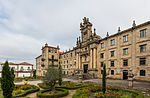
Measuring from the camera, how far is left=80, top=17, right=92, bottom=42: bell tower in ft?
110

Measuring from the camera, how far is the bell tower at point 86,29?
1325 inches

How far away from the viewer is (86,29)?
35094 millimetres

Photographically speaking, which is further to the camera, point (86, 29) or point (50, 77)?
point (86, 29)

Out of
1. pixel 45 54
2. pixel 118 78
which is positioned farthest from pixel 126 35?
pixel 45 54

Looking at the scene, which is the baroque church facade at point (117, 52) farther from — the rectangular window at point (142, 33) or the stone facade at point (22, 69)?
the stone facade at point (22, 69)

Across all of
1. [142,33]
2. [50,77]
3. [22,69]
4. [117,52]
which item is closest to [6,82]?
[50,77]

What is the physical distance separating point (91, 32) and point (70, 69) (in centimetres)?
2148

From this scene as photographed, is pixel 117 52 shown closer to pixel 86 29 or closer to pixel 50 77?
pixel 86 29

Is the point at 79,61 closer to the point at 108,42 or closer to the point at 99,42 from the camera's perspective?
the point at 99,42

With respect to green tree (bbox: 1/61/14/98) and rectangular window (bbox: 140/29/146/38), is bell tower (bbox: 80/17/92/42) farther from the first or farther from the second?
green tree (bbox: 1/61/14/98)

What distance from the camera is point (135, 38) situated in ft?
68.9

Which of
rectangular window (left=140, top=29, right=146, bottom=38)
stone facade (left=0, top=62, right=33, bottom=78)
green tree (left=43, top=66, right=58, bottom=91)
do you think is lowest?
stone facade (left=0, top=62, right=33, bottom=78)

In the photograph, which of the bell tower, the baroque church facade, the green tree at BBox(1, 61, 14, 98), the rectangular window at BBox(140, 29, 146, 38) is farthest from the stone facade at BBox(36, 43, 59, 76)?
the rectangular window at BBox(140, 29, 146, 38)

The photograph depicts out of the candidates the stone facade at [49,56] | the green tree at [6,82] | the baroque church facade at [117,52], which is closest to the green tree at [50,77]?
the green tree at [6,82]
